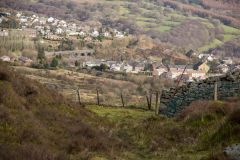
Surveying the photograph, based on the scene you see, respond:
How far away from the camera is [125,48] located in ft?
491

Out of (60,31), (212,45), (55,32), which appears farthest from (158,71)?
(55,32)

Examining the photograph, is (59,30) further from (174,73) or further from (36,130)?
(36,130)

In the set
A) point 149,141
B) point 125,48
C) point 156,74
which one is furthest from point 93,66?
point 149,141

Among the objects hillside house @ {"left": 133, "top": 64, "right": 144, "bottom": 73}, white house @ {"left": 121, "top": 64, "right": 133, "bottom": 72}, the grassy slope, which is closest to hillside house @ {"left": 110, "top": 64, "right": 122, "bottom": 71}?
white house @ {"left": 121, "top": 64, "right": 133, "bottom": 72}

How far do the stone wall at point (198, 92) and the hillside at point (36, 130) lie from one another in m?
8.46

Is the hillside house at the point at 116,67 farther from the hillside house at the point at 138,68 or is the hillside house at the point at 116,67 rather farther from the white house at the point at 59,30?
the white house at the point at 59,30

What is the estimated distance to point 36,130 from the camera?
6.24m

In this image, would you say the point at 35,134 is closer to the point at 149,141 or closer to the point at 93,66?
the point at 149,141

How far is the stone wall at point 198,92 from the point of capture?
1441 centimetres

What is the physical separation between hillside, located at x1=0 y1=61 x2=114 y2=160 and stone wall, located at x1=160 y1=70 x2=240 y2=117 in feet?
27.8

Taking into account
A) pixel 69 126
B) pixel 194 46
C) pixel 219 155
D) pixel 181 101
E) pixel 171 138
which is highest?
pixel 219 155

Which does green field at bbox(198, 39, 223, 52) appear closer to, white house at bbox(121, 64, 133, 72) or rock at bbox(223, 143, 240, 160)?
white house at bbox(121, 64, 133, 72)

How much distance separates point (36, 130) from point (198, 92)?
11.0 meters

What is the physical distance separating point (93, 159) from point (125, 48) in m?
145
